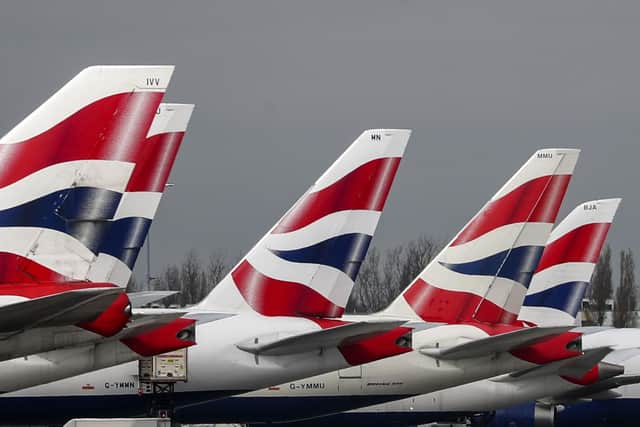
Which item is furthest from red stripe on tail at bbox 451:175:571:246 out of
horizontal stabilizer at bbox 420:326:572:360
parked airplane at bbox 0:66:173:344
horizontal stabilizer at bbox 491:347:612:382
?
parked airplane at bbox 0:66:173:344

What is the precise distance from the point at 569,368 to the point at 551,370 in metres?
0.64

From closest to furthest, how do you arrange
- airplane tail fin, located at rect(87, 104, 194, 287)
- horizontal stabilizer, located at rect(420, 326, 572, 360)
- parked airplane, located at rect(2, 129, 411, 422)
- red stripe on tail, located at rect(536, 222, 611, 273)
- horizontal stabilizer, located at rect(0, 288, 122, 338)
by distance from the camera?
horizontal stabilizer, located at rect(0, 288, 122, 338)
airplane tail fin, located at rect(87, 104, 194, 287)
parked airplane, located at rect(2, 129, 411, 422)
horizontal stabilizer, located at rect(420, 326, 572, 360)
red stripe on tail, located at rect(536, 222, 611, 273)

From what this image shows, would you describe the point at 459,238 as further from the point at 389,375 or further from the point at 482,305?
the point at 389,375

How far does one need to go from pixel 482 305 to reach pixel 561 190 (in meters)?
3.99

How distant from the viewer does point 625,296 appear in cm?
11588

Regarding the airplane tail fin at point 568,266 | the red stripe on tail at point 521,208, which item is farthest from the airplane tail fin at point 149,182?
the airplane tail fin at point 568,266

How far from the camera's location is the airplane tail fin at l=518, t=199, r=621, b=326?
43.0 m

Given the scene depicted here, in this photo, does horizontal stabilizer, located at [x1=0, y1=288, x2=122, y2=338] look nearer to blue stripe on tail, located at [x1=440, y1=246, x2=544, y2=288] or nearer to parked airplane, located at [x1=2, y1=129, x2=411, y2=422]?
parked airplane, located at [x1=2, y1=129, x2=411, y2=422]

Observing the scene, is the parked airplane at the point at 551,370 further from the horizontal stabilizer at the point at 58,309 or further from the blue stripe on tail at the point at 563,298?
the horizontal stabilizer at the point at 58,309

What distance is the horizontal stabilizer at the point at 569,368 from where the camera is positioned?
40.1 metres

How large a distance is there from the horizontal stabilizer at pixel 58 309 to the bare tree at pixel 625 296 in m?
91.0

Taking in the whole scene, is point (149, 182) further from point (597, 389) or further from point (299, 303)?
point (597, 389)

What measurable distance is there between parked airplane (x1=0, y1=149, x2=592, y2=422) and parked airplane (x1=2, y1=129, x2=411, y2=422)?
6 centimetres

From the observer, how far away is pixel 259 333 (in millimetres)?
32719
